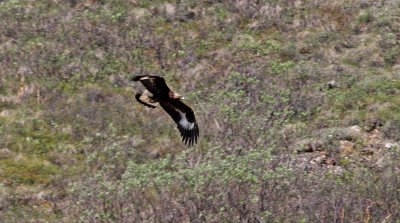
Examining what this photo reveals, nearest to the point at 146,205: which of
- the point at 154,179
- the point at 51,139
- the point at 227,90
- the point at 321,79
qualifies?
the point at 154,179

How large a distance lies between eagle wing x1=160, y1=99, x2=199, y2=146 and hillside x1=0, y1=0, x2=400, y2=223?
40cm

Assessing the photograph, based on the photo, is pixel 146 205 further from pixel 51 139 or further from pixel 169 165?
pixel 51 139

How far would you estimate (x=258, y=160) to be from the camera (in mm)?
10867

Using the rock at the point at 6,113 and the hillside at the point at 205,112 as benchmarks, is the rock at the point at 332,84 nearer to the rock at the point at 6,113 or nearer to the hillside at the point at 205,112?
the hillside at the point at 205,112

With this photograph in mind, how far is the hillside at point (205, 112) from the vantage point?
1032cm

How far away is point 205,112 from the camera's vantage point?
1220cm

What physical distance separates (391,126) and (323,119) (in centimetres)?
94

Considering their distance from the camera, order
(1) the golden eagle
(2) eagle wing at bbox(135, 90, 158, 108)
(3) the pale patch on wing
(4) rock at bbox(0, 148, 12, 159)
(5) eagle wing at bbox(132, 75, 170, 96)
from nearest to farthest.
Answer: (5) eagle wing at bbox(132, 75, 170, 96) → (1) the golden eagle → (2) eagle wing at bbox(135, 90, 158, 108) → (3) the pale patch on wing → (4) rock at bbox(0, 148, 12, 159)

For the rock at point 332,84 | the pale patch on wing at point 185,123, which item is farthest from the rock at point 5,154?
the rock at point 332,84

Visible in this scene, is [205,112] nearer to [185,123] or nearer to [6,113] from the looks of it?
[185,123]

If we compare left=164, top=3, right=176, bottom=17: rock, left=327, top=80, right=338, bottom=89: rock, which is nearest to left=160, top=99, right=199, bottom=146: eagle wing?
left=327, top=80, right=338, bottom=89: rock

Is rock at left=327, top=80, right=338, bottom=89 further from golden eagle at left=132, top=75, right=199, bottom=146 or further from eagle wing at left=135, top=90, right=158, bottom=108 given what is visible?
eagle wing at left=135, top=90, right=158, bottom=108

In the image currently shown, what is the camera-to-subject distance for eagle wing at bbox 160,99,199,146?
10.3 meters

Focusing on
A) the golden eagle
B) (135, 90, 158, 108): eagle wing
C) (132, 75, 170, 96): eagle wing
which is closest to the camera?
(132, 75, 170, 96): eagle wing
